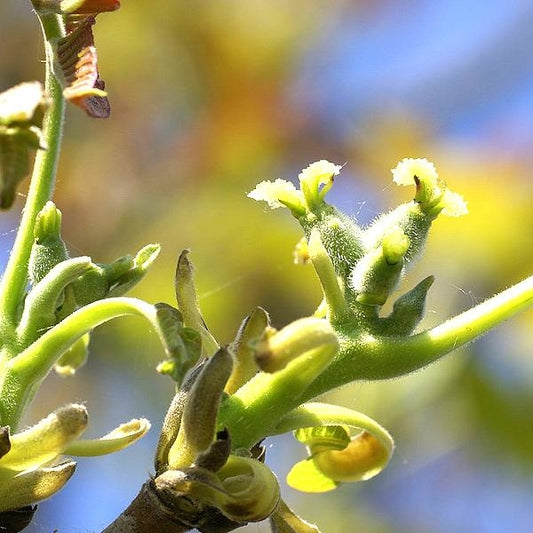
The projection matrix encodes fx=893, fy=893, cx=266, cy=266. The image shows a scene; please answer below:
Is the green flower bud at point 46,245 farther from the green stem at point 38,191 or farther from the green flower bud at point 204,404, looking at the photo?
the green flower bud at point 204,404

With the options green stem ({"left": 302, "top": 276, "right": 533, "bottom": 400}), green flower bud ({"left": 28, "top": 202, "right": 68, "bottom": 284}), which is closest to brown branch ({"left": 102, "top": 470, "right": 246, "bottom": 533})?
green stem ({"left": 302, "top": 276, "right": 533, "bottom": 400})

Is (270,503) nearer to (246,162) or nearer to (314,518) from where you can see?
(314,518)

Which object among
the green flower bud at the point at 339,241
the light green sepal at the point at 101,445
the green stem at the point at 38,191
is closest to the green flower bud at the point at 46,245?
the green stem at the point at 38,191

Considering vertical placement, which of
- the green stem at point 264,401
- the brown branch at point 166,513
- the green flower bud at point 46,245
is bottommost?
the brown branch at point 166,513

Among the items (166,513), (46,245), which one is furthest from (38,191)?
(166,513)

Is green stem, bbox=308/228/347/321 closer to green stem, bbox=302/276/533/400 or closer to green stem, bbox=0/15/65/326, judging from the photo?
green stem, bbox=302/276/533/400

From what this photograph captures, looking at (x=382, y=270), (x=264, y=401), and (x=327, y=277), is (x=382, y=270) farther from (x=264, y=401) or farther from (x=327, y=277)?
(x=264, y=401)
